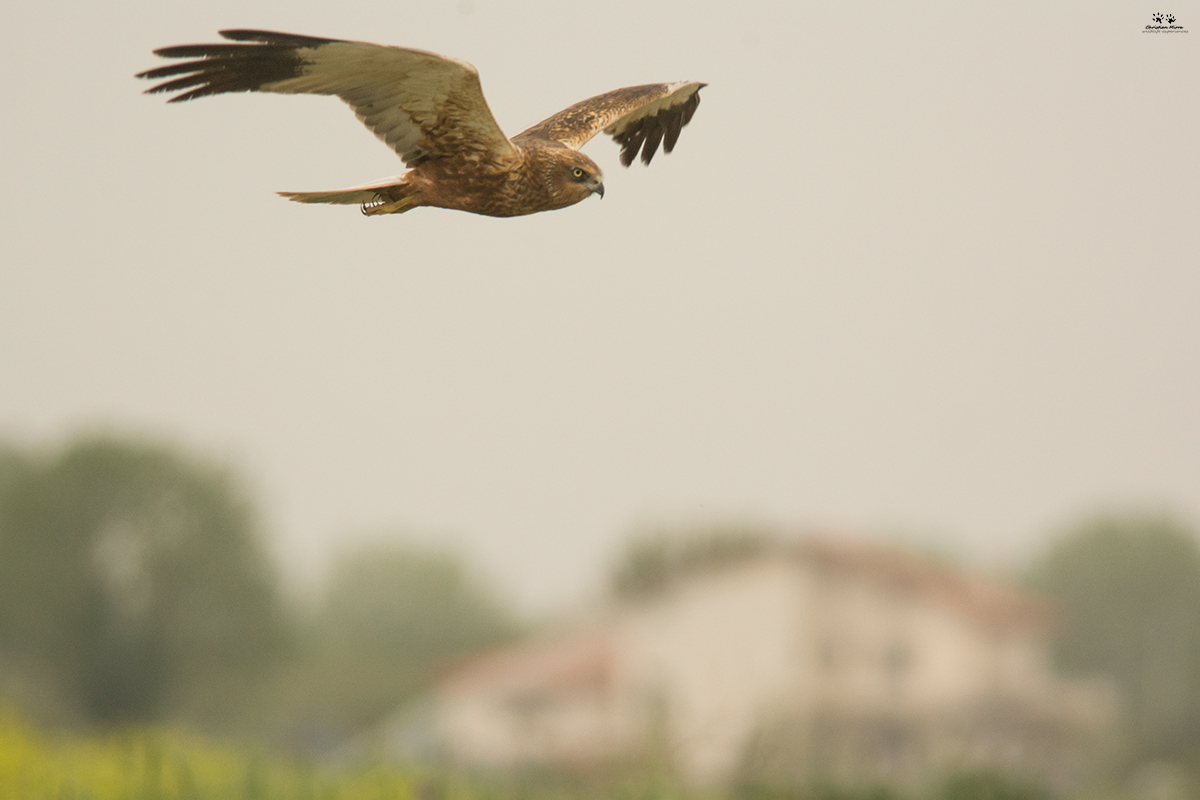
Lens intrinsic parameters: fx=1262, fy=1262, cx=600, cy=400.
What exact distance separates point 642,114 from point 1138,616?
5169 cm

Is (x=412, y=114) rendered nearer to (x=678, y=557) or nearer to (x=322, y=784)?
(x=322, y=784)

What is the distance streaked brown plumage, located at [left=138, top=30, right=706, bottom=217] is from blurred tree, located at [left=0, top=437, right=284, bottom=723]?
34371mm

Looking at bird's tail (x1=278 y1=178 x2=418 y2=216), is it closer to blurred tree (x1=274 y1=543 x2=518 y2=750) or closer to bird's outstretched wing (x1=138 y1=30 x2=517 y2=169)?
bird's outstretched wing (x1=138 y1=30 x2=517 y2=169)

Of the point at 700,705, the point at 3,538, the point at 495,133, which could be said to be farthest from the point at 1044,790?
the point at 3,538

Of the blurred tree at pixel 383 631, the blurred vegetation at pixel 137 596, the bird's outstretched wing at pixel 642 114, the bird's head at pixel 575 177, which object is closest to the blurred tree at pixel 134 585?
the blurred vegetation at pixel 137 596

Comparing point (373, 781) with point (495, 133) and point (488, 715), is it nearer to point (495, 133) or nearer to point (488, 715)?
point (495, 133)

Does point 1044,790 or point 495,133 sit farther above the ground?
point 495,133

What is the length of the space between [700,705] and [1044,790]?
18543 millimetres

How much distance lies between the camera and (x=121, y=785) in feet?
25.3

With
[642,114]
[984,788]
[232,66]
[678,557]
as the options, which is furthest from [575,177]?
[678,557]

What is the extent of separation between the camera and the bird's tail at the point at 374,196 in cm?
221

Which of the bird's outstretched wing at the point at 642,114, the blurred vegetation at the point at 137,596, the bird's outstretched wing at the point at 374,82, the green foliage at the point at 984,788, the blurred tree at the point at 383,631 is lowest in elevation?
the blurred tree at the point at 383,631

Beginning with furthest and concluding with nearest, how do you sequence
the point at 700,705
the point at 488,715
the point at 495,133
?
1. the point at 488,715
2. the point at 700,705
3. the point at 495,133

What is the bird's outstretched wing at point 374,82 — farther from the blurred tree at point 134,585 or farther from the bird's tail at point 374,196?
the blurred tree at point 134,585
